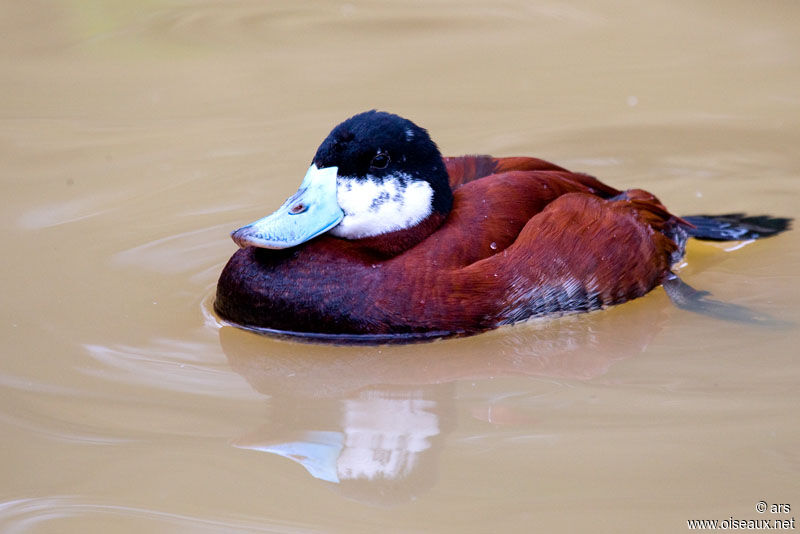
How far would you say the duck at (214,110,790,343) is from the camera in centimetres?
424

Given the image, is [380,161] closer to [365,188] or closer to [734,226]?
[365,188]

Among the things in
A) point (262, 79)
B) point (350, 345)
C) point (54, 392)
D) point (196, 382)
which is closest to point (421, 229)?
point (350, 345)

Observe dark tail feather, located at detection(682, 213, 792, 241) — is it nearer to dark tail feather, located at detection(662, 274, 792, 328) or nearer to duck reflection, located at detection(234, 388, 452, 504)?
dark tail feather, located at detection(662, 274, 792, 328)

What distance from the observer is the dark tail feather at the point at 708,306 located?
4.48m

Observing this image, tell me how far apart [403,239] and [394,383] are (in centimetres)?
69

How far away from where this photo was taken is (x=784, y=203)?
19.4 feet

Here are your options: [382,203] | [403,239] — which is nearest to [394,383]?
[403,239]

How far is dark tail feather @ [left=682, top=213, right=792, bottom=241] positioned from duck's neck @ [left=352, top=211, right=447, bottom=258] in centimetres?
147

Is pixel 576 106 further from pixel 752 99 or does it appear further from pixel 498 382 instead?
pixel 498 382

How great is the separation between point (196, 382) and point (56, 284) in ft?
4.17

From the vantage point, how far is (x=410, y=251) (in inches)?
171

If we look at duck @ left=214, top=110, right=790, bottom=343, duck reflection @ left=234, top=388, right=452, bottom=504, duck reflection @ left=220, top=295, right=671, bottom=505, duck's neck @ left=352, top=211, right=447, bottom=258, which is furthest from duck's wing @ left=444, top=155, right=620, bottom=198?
duck reflection @ left=234, top=388, right=452, bottom=504

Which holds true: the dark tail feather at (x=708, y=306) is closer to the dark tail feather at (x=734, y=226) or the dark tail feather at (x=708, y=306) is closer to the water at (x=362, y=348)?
the water at (x=362, y=348)

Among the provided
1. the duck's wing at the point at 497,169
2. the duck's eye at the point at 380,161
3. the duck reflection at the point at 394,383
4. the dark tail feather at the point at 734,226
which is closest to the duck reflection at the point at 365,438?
the duck reflection at the point at 394,383
